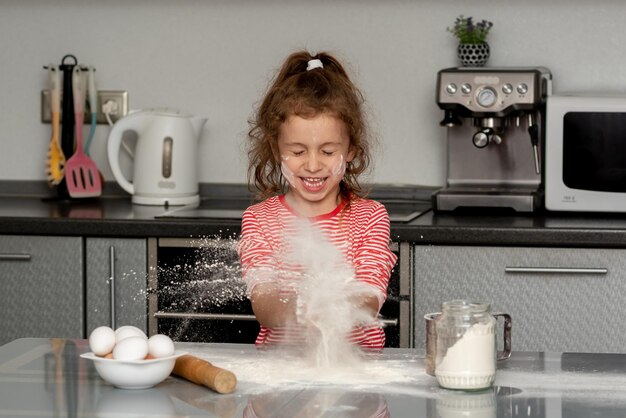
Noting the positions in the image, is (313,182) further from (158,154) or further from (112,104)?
(112,104)

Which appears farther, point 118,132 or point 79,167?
point 79,167

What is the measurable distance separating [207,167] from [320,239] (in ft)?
4.53

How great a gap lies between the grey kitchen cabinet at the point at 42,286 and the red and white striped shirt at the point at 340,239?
85cm

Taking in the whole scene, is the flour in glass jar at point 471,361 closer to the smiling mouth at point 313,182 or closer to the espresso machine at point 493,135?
the smiling mouth at point 313,182

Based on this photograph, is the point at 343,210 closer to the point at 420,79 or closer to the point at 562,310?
the point at 562,310

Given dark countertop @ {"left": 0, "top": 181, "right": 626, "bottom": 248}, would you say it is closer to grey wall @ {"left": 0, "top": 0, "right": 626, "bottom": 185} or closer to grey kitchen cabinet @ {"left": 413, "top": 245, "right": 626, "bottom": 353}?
grey kitchen cabinet @ {"left": 413, "top": 245, "right": 626, "bottom": 353}

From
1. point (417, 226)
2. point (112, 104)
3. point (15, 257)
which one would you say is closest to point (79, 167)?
point (112, 104)

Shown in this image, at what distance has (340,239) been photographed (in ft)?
6.58

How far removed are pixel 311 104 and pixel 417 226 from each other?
775mm

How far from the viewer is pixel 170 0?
129 inches

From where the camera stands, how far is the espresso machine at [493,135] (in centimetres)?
286

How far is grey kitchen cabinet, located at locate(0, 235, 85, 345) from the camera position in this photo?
273cm

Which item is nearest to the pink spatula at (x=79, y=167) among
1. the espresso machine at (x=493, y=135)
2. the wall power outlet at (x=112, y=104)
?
the wall power outlet at (x=112, y=104)

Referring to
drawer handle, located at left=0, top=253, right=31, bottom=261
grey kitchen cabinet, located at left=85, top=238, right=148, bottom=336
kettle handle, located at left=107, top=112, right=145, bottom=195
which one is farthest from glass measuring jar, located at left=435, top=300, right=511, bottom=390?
kettle handle, located at left=107, top=112, right=145, bottom=195
